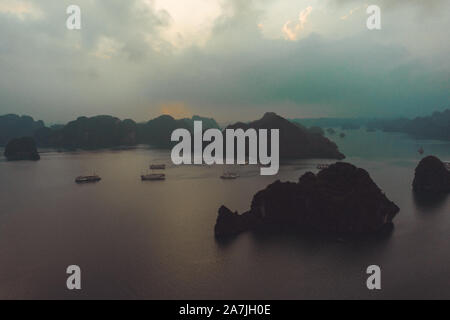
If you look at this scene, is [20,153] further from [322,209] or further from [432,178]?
[432,178]

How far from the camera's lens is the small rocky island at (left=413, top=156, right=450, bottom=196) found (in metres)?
97.1

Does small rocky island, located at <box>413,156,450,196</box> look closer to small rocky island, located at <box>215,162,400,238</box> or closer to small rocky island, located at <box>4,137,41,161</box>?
small rocky island, located at <box>215,162,400,238</box>

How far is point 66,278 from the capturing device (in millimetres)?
44562

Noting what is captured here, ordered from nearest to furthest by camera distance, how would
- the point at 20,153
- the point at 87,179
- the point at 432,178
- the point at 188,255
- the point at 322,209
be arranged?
1. the point at 188,255
2. the point at 322,209
3. the point at 432,178
4. the point at 87,179
5. the point at 20,153

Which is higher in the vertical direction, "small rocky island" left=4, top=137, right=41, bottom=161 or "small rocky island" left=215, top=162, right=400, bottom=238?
"small rocky island" left=4, top=137, right=41, bottom=161

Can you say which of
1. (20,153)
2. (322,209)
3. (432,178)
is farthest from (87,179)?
(432,178)

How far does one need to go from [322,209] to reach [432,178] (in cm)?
5671

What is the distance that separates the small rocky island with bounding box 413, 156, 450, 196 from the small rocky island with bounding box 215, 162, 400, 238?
42.6 meters

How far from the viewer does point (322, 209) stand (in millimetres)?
62562

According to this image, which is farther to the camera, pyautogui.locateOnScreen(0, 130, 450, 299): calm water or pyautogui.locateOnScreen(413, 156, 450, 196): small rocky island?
pyautogui.locateOnScreen(413, 156, 450, 196): small rocky island

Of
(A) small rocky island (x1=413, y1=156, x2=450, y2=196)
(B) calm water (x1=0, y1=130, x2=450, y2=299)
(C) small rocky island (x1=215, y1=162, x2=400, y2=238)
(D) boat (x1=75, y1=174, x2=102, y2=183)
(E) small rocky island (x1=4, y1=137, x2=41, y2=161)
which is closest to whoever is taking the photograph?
(B) calm water (x1=0, y1=130, x2=450, y2=299)

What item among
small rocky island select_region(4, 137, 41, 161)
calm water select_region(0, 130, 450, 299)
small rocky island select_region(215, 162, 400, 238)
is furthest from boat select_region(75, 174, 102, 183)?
small rocky island select_region(4, 137, 41, 161)
